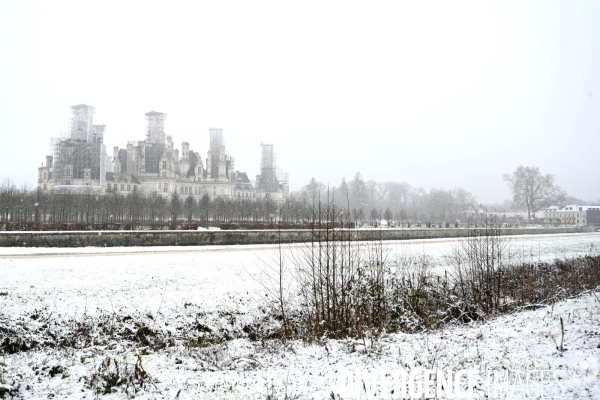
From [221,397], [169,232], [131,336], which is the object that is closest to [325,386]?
[221,397]

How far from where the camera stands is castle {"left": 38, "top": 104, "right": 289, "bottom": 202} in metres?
68.2

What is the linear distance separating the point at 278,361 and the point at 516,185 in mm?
80992

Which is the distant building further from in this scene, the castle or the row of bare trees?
the castle

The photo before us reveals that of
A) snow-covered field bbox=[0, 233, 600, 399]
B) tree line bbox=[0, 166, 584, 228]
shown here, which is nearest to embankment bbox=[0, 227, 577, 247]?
tree line bbox=[0, 166, 584, 228]

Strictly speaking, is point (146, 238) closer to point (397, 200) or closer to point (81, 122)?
point (81, 122)

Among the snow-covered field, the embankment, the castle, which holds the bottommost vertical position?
the snow-covered field

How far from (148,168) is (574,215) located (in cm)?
8502

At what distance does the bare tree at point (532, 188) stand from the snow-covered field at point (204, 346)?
73.1 meters

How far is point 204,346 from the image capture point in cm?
992

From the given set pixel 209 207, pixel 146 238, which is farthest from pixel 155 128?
pixel 146 238

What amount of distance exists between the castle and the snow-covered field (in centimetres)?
5089

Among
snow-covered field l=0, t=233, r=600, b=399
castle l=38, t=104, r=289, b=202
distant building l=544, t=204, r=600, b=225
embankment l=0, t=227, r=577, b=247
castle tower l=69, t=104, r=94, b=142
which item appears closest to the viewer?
snow-covered field l=0, t=233, r=600, b=399

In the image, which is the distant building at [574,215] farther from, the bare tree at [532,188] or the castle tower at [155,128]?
the castle tower at [155,128]

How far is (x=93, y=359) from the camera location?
7.91 m
